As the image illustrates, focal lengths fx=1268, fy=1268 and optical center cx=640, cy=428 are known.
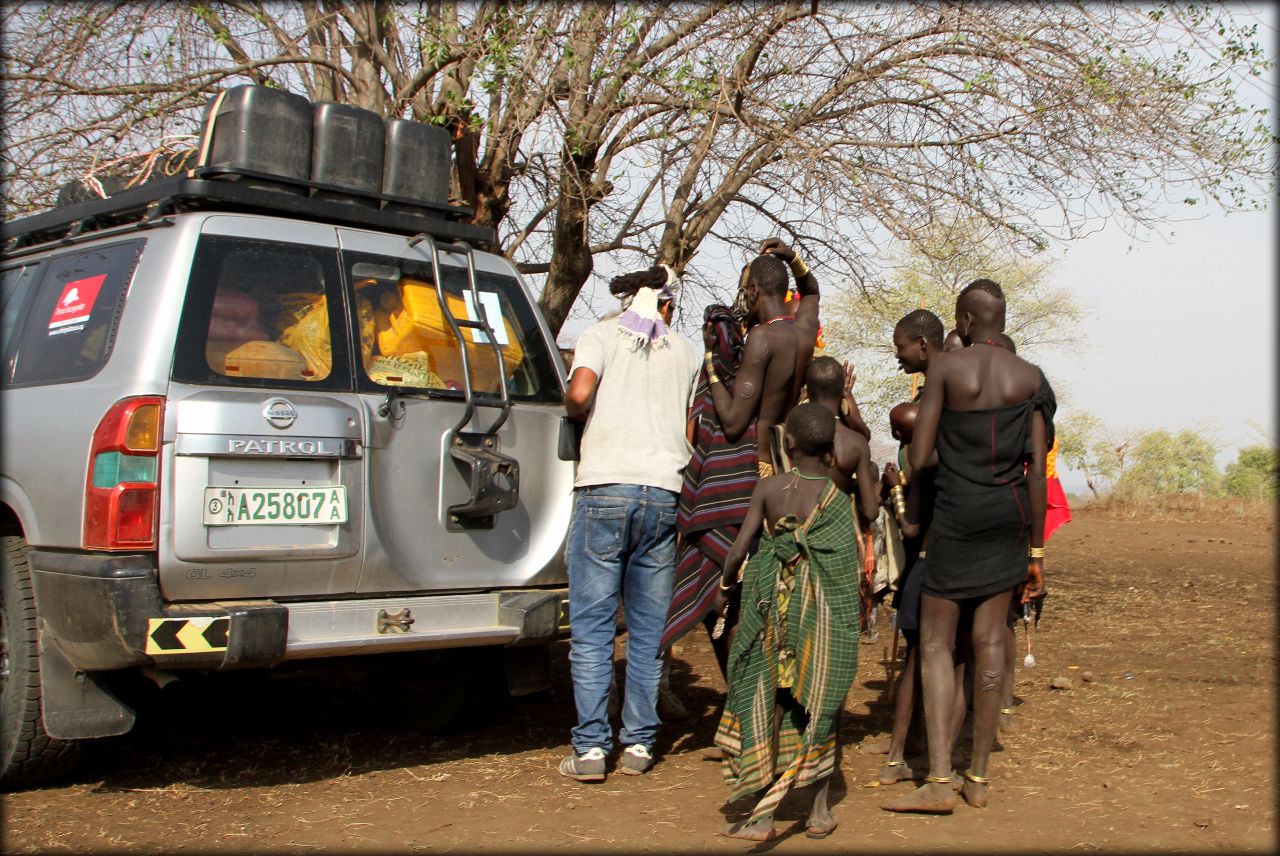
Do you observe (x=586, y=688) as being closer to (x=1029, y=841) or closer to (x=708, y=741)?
(x=708, y=741)

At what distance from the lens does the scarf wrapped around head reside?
5.02 m

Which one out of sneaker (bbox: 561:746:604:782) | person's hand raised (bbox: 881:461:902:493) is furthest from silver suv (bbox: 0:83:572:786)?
person's hand raised (bbox: 881:461:902:493)

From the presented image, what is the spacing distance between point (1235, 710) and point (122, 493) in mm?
5090

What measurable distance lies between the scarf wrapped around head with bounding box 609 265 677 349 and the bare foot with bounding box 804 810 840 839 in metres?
1.90

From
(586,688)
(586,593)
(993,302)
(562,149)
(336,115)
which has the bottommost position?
(586,688)

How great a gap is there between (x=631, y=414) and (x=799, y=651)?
1.22 meters

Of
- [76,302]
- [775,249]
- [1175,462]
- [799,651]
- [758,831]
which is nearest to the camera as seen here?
[758,831]

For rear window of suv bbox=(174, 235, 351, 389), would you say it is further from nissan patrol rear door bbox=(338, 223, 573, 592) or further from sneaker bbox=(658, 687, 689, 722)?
sneaker bbox=(658, 687, 689, 722)

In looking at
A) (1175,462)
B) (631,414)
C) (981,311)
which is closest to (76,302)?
(631,414)

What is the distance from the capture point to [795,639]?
420cm

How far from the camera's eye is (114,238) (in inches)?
188

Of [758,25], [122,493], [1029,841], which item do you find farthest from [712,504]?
[758,25]

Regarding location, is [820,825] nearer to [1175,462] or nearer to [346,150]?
[346,150]

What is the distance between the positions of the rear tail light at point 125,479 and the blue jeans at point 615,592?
5.15ft
